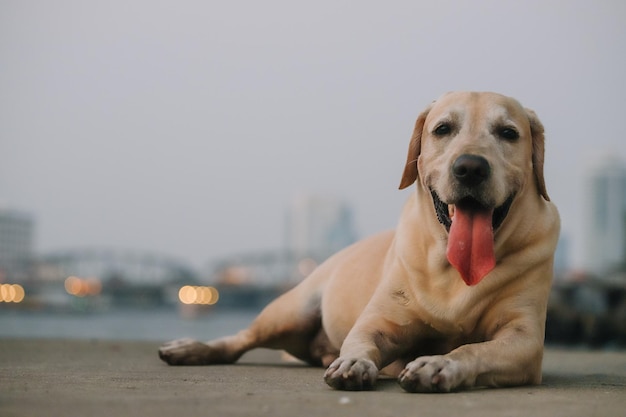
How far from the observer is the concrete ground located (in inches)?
148

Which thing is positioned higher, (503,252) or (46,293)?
(503,252)

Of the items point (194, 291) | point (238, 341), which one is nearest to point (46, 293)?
point (194, 291)

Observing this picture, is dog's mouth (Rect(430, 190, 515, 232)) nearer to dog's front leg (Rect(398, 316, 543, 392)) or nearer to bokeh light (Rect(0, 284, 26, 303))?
dog's front leg (Rect(398, 316, 543, 392))

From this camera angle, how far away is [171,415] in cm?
357

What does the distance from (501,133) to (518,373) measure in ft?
4.65

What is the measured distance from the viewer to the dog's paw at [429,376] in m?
4.57

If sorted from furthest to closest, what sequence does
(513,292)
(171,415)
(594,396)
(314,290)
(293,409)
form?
1. (314,290)
2. (513,292)
3. (594,396)
4. (293,409)
5. (171,415)

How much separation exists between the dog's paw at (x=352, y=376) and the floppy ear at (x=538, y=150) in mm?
1798

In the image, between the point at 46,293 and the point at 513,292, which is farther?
the point at 46,293

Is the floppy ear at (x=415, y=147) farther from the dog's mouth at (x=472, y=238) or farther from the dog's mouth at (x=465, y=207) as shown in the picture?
the dog's mouth at (x=472, y=238)

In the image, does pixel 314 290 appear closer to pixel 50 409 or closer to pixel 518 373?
pixel 518 373

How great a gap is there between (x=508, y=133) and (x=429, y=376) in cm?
170

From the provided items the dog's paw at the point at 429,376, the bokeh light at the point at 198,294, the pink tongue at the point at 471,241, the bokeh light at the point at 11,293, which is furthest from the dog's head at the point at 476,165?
the bokeh light at the point at 11,293

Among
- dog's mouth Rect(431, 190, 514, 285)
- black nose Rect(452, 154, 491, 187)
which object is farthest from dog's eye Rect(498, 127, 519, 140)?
black nose Rect(452, 154, 491, 187)
